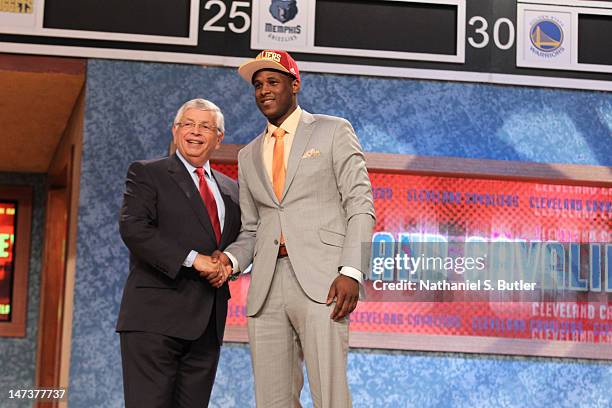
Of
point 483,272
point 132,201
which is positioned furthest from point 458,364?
point 132,201

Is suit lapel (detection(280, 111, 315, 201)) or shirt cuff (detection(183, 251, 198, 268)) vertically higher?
suit lapel (detection(280, 111, 315, 201))

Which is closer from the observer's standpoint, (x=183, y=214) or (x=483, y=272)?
(x=183, y=214)

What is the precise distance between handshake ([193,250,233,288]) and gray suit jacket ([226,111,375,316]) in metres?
0.11

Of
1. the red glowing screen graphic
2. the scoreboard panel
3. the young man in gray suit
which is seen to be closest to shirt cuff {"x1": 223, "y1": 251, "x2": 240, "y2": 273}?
the young man in gray suit

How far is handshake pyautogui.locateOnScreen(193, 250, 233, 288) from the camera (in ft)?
9.59

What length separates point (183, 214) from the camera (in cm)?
303

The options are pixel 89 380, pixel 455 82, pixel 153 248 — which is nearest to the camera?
pixel 153 248

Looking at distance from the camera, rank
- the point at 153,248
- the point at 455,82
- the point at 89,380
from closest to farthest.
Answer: the point at 153,248
the point at 89,380
the point at 455,82

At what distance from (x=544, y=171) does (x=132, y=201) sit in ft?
7.42

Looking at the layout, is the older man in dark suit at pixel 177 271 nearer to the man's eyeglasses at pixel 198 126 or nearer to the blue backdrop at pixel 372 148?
the man's eyeglasses at pixel 198 126

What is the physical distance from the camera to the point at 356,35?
452 centimetres

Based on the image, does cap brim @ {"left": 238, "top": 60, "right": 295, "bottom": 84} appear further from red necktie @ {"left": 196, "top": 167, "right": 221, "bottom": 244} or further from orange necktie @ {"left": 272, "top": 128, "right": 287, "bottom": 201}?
red necktie @ {"left": 196, "top": 167, "right": 221, "bottom": 244}

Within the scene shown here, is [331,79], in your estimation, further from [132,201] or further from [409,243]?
[132,201]

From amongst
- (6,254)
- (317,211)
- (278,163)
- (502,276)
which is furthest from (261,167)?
(6,254)
